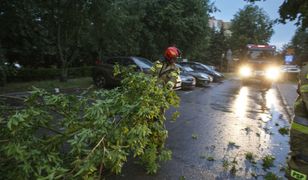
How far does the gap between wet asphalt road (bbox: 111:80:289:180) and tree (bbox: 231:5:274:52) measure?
5359 cm

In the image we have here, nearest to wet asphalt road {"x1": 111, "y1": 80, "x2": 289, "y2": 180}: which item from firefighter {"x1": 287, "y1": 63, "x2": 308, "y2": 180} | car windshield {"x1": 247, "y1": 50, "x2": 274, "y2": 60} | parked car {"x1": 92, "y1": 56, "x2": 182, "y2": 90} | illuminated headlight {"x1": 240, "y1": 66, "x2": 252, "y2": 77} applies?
firefighter {"x1": 287, "y1": 63, "x2": 308, "y2": 180}

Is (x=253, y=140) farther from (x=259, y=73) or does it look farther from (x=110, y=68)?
(x=259, y=73)

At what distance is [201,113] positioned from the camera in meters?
10.5

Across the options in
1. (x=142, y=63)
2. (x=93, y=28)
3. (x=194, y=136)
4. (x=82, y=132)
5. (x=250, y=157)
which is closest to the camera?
(x=82, y=132)

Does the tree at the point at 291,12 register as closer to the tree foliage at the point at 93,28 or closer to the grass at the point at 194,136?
the tree foliage at the point at 93,28

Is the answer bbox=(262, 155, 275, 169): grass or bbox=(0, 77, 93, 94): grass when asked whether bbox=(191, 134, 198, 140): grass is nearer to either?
bbox=(262, 155, 275, 169): grass

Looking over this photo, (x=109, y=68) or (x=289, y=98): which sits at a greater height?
(x=109, y=68)

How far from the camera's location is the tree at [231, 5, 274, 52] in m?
62.9

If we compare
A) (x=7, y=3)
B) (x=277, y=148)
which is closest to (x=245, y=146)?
(x=277, y=148)

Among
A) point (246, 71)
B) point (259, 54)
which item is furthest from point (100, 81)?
point (259, 54)

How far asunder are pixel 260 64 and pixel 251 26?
42890 millimetres

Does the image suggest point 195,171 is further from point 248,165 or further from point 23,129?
point 23,129

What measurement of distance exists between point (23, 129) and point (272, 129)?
282 inches

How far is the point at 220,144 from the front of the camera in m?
6.70
